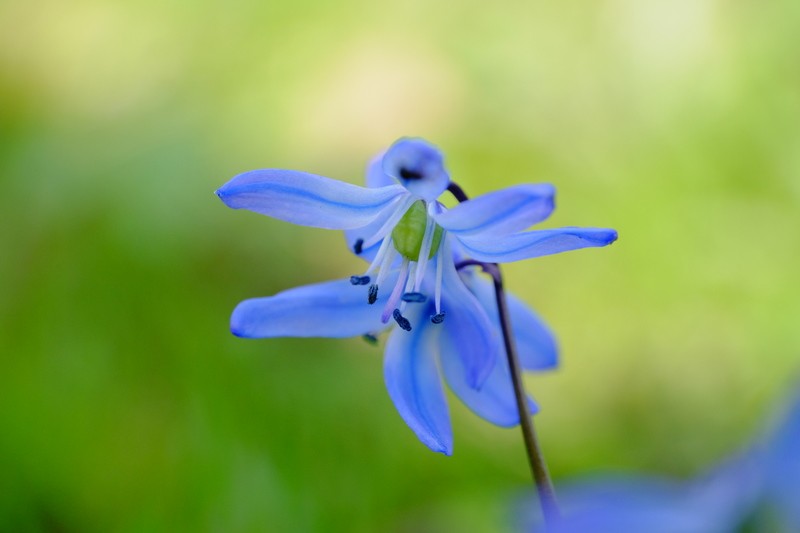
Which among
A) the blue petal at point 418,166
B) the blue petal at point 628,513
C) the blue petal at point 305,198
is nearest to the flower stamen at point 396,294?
the blue petal at point 305,198

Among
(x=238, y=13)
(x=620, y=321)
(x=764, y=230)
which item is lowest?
(x=620, y=321)

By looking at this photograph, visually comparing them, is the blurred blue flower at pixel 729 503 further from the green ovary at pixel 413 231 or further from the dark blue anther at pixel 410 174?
the green ovary at pixel 413 231

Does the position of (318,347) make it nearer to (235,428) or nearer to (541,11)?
(235,428)

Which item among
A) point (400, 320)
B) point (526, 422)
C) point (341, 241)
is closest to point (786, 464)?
point (526, 422)

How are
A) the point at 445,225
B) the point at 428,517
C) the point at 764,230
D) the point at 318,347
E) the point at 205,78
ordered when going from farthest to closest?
1. the point at 205,78
2. the point at 764,230
3. the point at 318,347
4. the point at 428,517
5. the point at 445,225

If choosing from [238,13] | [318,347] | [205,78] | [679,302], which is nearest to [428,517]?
[318,347]

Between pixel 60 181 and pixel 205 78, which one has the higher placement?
pixel 205 78

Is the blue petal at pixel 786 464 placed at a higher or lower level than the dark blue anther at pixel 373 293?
lower
